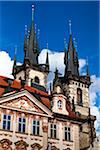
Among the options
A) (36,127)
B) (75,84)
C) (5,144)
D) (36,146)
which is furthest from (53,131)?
(75,84)

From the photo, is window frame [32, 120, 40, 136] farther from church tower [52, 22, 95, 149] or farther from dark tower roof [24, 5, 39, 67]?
dark tower roof [24, 5, 39, 67]

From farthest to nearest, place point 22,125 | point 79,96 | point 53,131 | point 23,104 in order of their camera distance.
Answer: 1. point 79,96
2. point 53,131
3. point 23,104
4. point 22,125

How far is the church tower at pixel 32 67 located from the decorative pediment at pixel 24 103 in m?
29.1

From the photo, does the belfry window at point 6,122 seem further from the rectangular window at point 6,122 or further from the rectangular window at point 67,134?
the rectangular window at point 67,134

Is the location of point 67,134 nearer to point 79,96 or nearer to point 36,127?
point 36,127

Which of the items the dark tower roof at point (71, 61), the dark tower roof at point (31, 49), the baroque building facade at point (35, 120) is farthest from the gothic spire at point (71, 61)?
the baroque building facade at point (35, 120)

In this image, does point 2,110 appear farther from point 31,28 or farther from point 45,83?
point 31,28

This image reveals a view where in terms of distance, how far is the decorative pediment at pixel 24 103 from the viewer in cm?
3446

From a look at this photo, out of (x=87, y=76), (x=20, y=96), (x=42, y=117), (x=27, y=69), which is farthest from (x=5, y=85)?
(x=87, y=76)

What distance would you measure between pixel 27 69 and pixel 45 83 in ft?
14.4

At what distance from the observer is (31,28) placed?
7588 cm

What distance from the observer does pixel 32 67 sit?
68625 millimetres

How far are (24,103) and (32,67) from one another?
3338cm

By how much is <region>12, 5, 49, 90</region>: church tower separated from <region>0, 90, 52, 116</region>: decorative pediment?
→ 2912cm
